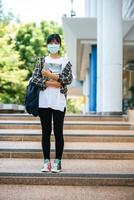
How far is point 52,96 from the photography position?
6141mm

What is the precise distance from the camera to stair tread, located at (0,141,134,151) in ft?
25.4

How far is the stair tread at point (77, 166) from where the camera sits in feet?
20.8

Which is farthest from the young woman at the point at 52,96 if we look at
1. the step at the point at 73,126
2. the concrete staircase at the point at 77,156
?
the step at the point at 73,126

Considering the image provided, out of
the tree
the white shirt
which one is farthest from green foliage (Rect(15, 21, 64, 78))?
the white shirt

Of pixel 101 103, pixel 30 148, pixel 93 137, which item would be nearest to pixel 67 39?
pixel 101 103

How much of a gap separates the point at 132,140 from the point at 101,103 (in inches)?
271

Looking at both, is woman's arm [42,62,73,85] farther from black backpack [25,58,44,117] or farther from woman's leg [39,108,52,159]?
woman's leg [39,108,52,159]

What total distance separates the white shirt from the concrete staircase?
32.7 inches

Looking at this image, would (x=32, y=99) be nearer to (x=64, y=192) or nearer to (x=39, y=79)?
(x=39, y=79)

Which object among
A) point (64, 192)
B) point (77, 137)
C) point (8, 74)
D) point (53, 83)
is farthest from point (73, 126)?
point (8, 74)

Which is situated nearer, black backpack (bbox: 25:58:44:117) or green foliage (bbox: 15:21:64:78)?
black backpack (bbox: 25:58:44:117)

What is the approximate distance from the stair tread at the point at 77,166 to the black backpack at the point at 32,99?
0.76m

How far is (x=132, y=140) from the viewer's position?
9094mm

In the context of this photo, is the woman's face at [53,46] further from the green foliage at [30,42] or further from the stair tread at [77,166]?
the green foliage at [30,42]
